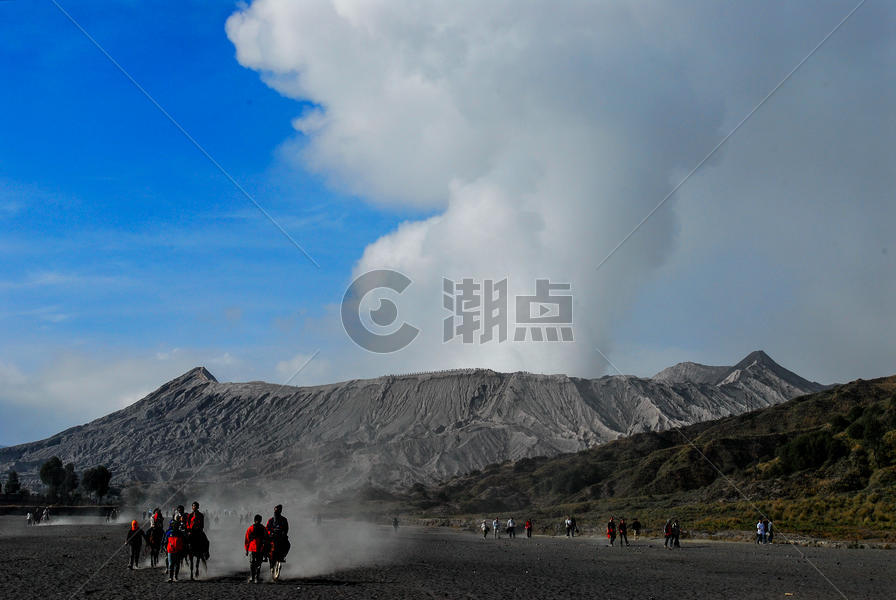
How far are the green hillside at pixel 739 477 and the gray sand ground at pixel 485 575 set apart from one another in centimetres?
1593

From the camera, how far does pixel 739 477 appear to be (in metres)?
90.2

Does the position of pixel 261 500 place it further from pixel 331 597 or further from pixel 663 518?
pixel 331 597

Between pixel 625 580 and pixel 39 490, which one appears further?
pixel 39 490

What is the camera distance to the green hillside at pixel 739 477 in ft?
192

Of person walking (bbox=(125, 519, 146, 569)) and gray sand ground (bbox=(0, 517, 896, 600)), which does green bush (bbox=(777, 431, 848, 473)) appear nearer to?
gray sand ground (bbox=(0, 517, 896, 600))

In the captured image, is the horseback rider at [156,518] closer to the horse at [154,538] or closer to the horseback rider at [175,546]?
the horse at [154,538]

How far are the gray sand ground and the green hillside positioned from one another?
15.9m

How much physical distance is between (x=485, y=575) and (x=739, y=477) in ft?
235

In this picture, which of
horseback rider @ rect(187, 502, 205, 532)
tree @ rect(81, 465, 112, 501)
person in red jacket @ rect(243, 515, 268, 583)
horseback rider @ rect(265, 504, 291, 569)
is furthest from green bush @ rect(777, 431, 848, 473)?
tree @ rect(81, 465, 112, 501)

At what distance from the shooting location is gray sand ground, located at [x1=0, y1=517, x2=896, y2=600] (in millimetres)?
20781

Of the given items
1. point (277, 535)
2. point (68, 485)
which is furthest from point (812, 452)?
point (68, 485)

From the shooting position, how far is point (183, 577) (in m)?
23.5

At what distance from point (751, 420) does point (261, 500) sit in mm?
98891

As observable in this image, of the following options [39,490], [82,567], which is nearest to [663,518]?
[82,567]
